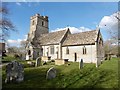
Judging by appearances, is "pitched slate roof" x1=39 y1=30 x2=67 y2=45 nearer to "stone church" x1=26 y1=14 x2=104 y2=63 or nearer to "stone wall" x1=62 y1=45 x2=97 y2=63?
"stone church" x1=26 y1=14 x2=104 y2=63

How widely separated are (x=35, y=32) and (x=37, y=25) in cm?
231

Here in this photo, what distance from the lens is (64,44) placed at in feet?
111

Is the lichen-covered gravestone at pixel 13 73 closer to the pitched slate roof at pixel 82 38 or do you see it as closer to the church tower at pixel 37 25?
the pitched slate roof at pixel 82 38

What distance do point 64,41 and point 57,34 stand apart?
3.82 metres

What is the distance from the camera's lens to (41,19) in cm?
4597

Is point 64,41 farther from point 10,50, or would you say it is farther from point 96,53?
point 10,50

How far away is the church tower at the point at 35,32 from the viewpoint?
127ft

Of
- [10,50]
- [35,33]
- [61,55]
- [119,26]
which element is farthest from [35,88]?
[35,33]

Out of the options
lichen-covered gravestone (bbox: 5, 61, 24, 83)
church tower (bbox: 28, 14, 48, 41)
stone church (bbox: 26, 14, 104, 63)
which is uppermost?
church tower (bbox: 28, 14, 48, 41)

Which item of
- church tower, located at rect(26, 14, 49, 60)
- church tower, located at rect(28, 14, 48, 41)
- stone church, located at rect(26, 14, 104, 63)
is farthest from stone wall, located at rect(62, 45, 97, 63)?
church tower, located at rect(28, 14, 48, 41)

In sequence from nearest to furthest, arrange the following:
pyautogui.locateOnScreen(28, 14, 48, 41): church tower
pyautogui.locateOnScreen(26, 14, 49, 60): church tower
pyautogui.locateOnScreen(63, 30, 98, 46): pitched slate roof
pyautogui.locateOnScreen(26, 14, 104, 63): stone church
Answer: pyautogui.locateOnScreen(26, 14, 104, 63): stone church
pyautogui.locateOnScreen(63, 30, 98, 46): pitched slate roof
pyautogui.locateOnScreen(26, 14, 49, 60): church tower
pyautogui.locateOnScreen(28, 14, 48, 41): church tower

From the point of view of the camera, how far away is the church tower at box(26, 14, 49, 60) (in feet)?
127

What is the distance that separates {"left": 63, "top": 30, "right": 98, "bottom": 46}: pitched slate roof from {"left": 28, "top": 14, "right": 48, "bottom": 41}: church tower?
40.5ft

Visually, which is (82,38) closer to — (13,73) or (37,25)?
(37,25)
